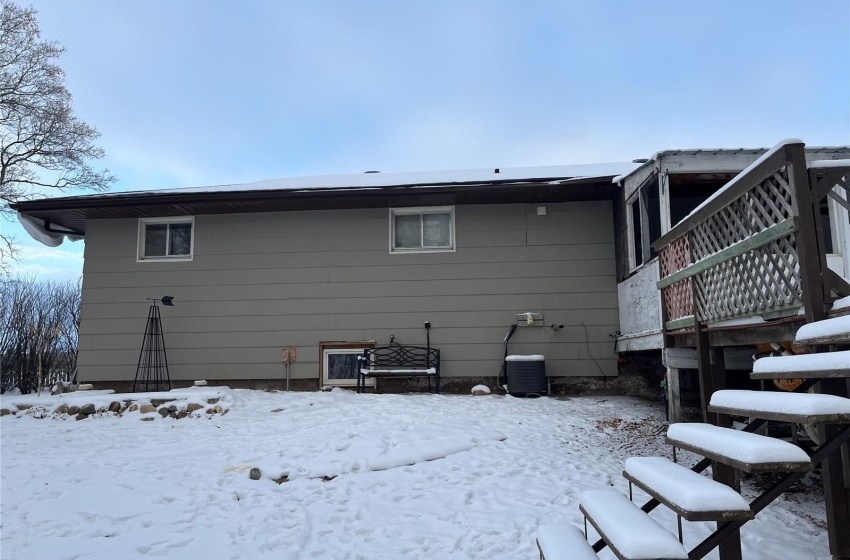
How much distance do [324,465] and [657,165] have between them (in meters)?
4.77

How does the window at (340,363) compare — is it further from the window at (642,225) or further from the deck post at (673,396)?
the deck post at (673,396)

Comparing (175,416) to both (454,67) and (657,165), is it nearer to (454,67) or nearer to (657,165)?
(657,165)

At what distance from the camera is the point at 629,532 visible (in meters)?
1.90

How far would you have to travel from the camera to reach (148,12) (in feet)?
39.7

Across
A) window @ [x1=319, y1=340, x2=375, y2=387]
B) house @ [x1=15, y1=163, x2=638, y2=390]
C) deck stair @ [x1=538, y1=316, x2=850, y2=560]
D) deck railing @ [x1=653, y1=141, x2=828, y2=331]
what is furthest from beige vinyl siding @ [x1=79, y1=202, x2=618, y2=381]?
deck stair @ [x1=538, y1=316, x2=850, y2=560]

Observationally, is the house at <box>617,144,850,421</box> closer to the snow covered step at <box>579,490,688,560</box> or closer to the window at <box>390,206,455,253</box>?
the snow covered step at <box>579,490,688,560</box>

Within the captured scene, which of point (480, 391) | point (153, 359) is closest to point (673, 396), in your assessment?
point (480, 391)

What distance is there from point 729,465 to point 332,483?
2.95m

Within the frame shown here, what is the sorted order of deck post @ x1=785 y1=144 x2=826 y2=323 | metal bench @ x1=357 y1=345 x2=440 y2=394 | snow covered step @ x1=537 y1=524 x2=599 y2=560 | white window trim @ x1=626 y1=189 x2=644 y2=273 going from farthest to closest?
metal bench @ x1=357 y1=345 x2=440 y2=394
white window trim @ x1=626 y1=189 x2=644 y2=273
deck post @ x1=785 y1=144 x2=826 y2=323
snow covered step @ x1=537 y1=524 x2=599 y2=560

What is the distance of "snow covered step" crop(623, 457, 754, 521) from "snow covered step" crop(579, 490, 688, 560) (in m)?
0.11

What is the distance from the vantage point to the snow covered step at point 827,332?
2.12 m

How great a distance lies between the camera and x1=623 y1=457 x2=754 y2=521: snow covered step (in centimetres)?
178

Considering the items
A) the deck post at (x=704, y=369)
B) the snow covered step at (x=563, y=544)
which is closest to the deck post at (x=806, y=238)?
the deck post at (x=704, y=369)

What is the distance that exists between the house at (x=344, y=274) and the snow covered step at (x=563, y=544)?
17.6 feet
